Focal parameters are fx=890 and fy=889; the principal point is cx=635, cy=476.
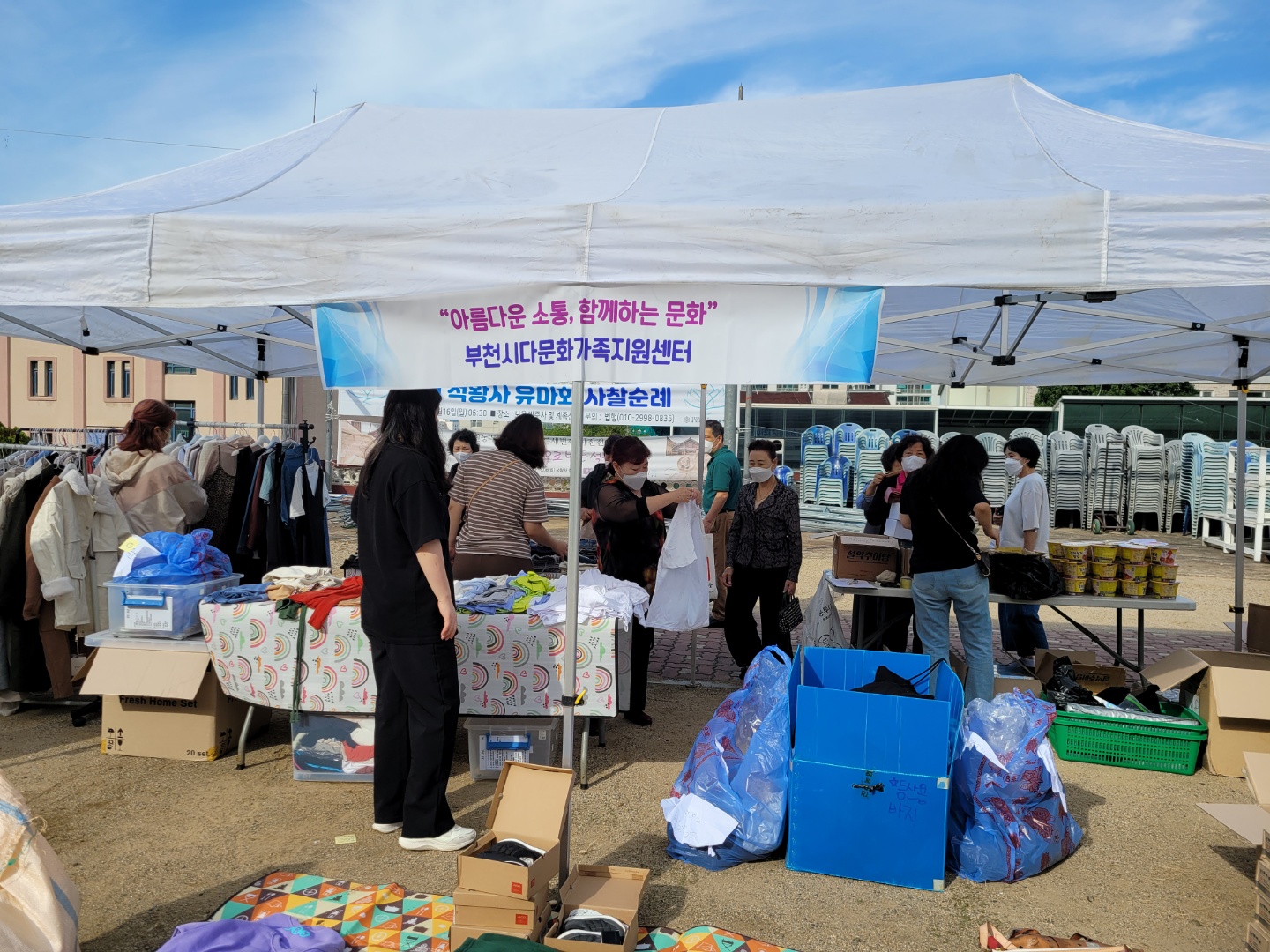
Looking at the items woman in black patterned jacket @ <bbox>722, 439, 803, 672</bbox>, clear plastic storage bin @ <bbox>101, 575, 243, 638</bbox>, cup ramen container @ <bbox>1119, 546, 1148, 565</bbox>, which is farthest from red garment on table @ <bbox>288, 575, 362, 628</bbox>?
cup ramen container @ <bbox>1119, 546, 1148, 565</bbox>

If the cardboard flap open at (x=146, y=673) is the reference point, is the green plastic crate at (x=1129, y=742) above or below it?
below

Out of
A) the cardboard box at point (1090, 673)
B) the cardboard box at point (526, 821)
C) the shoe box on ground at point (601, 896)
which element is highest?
the cardboard box at point (526, 821)

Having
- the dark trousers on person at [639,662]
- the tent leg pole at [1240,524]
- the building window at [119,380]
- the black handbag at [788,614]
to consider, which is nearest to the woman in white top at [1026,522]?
the tent leg pole at [1240,524]

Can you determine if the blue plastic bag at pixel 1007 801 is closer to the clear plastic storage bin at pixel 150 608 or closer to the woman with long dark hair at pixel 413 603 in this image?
the woman with long dark hair at pixel 413 603

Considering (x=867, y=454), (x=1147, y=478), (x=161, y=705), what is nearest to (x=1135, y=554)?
(x=161, y=705)

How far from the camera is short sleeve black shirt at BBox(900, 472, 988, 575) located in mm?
5215

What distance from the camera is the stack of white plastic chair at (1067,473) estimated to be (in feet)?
61.6

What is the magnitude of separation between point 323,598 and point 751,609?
3.07 metres

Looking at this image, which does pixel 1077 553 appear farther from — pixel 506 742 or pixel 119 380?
pixel 119 380

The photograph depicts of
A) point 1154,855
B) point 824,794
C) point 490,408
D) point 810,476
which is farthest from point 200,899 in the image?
point 810,476

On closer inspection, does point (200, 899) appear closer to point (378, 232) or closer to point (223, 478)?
point (378, 232)

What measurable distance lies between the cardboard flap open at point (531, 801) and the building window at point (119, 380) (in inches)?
1370

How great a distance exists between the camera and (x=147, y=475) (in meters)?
5.88

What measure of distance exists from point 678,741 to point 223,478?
→ 397 cm
